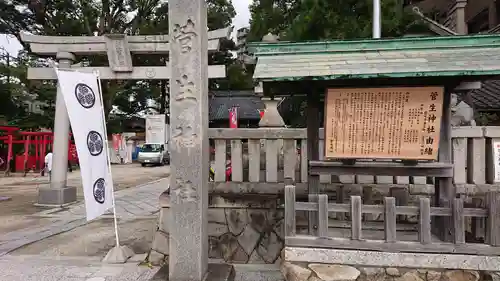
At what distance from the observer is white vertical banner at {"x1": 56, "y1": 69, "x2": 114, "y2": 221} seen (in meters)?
4.86

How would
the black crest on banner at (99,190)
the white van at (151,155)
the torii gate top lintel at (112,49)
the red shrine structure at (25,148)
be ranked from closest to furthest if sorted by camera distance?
the black crest on banner at (99,190)
the torii gate top lintel at (112,49)
the red shrine structure at (25,148)
the white van at (151,155)

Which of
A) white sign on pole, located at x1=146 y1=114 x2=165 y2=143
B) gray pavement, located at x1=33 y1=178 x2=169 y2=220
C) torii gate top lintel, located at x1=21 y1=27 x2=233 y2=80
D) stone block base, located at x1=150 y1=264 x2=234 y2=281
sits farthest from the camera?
white sign on pole, located at x1=146 y1=114 x2=165 y2=143

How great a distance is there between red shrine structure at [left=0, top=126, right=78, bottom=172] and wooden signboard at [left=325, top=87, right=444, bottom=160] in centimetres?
2041

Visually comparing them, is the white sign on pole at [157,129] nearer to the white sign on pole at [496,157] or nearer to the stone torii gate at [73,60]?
the stone torii gate at [73,60]

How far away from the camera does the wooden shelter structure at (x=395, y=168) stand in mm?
3664

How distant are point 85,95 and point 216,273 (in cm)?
341

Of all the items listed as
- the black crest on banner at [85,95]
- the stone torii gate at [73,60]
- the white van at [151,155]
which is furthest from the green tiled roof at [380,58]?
the white van at [151,155]

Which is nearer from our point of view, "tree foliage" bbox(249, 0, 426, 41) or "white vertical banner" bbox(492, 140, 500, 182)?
"white vertical banner" bbox(492, 140, 500, 182)

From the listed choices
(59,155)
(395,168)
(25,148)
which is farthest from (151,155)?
(395,168)

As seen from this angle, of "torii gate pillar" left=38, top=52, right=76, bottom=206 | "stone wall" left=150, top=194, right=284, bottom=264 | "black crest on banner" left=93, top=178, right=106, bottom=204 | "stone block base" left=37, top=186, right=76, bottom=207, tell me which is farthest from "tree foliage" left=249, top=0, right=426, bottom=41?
"stone block base" left=37, top=186, right=76, bottom=207

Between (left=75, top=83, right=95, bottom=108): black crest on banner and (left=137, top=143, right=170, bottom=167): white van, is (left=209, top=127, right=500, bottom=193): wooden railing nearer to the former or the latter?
(left=75, top=83, right=95, bottom=108): black crest on banner

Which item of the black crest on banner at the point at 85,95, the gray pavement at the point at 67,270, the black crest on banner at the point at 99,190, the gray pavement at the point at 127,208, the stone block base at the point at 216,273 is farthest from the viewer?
the gray pavement at the point at 127,208

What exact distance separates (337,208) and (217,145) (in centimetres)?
227

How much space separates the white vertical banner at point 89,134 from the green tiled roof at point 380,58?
281 cm
